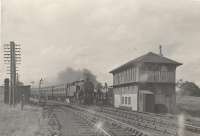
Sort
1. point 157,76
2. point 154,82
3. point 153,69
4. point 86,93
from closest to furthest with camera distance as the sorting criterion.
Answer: point 154,82 < point 157,76 < point 153,69 < point 86,93

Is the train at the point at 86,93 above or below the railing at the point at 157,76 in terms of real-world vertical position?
below

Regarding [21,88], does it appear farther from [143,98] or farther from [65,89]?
[143,98]

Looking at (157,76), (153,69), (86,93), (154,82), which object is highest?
(153,69)

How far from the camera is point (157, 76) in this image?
115ft

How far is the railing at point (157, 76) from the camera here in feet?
113

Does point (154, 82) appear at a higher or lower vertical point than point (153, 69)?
→ lower

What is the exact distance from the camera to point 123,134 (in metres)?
13.8

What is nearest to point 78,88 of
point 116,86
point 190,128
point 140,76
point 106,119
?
point 116,86

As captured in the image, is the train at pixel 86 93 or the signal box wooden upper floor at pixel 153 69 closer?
the signal box wooden upper floor at pixel 153 69

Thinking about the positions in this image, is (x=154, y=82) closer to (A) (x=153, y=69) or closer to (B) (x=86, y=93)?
(A) (x=153, y=69)

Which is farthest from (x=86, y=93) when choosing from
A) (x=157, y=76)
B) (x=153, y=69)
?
(x=157, y=76)

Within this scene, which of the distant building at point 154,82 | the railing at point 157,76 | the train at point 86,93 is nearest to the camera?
the distant building at point 154,82

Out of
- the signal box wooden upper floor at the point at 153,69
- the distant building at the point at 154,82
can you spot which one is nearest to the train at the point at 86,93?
the signal box wooden upper floor at the point at 153,69

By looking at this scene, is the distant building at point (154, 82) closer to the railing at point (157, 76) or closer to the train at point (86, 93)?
the railing at point (157, 76)
